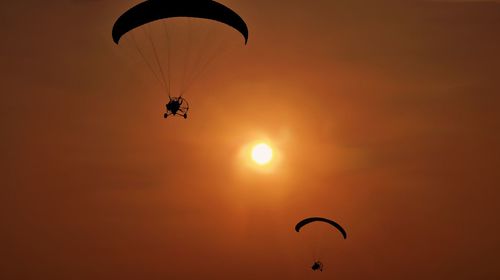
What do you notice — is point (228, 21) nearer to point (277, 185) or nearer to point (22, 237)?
point (277, 185)

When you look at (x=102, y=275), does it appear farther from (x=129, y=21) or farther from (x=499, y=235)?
(x=499, y=235)

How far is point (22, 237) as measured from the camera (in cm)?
3678

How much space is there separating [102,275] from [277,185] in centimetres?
1607

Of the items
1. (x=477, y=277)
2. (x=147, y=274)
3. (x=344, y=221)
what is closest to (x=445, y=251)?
(x=477, y=277)

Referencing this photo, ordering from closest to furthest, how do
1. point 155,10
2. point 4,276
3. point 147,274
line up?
point 155,10 < point 4,276 < point 147,274

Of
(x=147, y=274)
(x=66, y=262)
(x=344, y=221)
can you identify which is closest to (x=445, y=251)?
(x=344, y=221)

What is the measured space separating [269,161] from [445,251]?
17639mm

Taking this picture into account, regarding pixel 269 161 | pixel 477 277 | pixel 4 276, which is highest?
pixel 269 161

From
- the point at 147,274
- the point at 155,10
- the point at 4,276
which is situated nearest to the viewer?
the point at 155,10

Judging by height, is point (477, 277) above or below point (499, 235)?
below

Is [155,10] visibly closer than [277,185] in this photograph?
Yes

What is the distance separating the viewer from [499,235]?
39.8m

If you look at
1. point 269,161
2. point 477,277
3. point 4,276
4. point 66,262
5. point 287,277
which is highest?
point 269,161

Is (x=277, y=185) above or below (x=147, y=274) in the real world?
above
